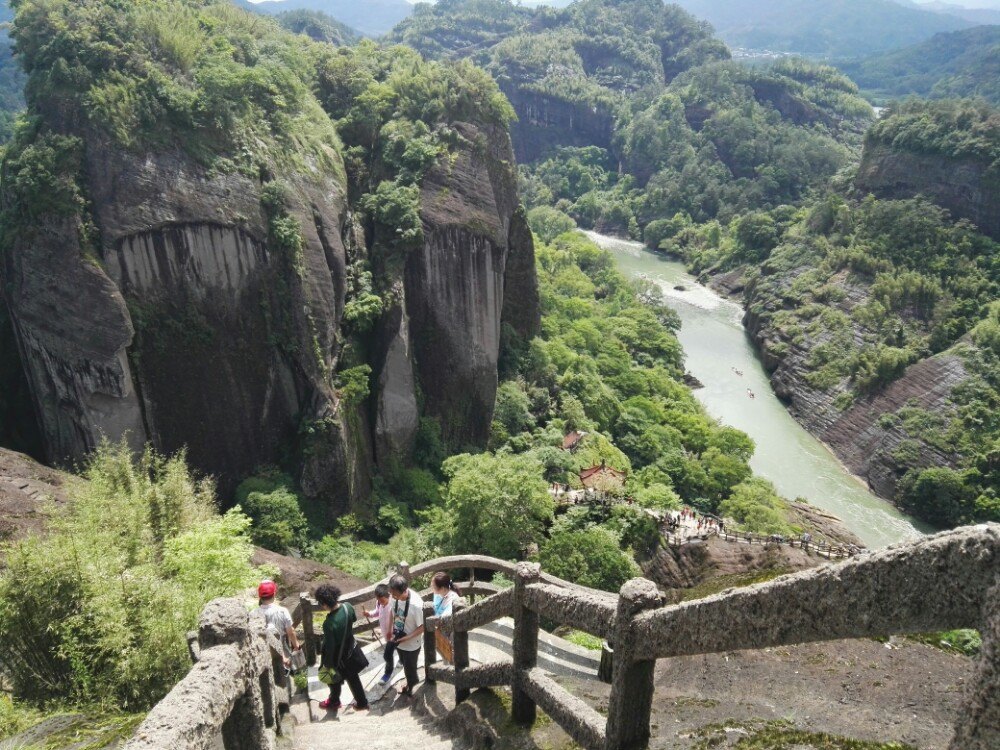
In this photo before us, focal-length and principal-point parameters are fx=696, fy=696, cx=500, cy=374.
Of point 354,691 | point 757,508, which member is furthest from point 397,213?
point 354,691

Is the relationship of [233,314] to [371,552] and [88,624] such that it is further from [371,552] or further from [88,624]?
[88,624]

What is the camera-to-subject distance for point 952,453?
51219 millimetres

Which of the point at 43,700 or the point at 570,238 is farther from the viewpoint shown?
the point at 570,238

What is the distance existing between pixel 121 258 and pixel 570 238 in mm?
65591

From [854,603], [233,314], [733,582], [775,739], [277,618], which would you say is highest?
[233,314]

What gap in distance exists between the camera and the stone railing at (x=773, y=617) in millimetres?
2916

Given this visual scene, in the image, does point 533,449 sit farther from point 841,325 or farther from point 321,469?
point 841,325

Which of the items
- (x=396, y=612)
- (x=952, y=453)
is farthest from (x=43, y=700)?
(x=952, y=453)

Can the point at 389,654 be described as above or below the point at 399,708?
above

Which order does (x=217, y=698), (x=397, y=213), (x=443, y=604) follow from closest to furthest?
(x=217, y=698) → (x=443, y=604) → (x=397, y=213)

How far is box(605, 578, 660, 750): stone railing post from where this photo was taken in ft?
15.8

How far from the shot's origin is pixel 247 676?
4.75 meters

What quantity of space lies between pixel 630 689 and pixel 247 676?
2627 millimetres

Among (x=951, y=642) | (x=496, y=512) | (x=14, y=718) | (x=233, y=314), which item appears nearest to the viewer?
(x=951, y=642)
